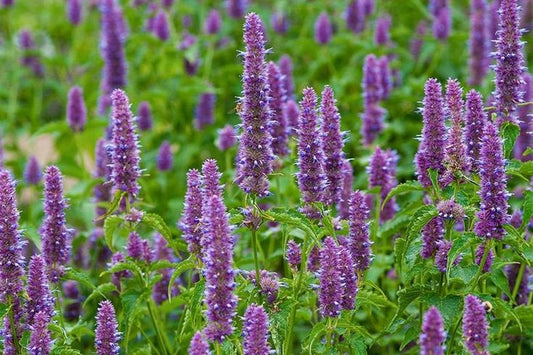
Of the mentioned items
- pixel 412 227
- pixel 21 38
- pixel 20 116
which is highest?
pixel 21 38

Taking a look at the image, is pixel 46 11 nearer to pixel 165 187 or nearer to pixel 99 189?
pixel 165 187

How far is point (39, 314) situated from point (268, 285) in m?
1.00

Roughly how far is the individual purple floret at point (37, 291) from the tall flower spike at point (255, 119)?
968 millimetres

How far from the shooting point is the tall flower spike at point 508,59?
4.64m

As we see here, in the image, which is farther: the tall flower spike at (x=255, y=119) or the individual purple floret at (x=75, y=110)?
the individual purple floret at (x=75, y=110)

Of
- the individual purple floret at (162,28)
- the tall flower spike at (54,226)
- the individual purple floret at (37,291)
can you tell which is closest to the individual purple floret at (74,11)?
the individual purple floret at (162,28)

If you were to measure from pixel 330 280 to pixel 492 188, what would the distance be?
2.59ft

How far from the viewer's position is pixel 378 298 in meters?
4.47

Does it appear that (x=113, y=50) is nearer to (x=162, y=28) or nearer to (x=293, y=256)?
(x=162, y=28)

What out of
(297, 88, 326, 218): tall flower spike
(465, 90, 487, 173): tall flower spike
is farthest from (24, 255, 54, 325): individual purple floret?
(465, 90, 487, 173): tall flower spike

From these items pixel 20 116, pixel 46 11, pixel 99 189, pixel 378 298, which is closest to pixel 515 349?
pixel 378 298

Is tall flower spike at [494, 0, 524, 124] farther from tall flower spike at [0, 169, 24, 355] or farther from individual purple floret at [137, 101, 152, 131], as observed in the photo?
individual purple floret at [137, 101, 152, 131]

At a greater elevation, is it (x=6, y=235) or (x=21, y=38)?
(x=21, y=38)

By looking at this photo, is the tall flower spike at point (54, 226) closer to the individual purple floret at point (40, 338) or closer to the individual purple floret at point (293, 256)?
the individual purple floret at point (40, 338)
